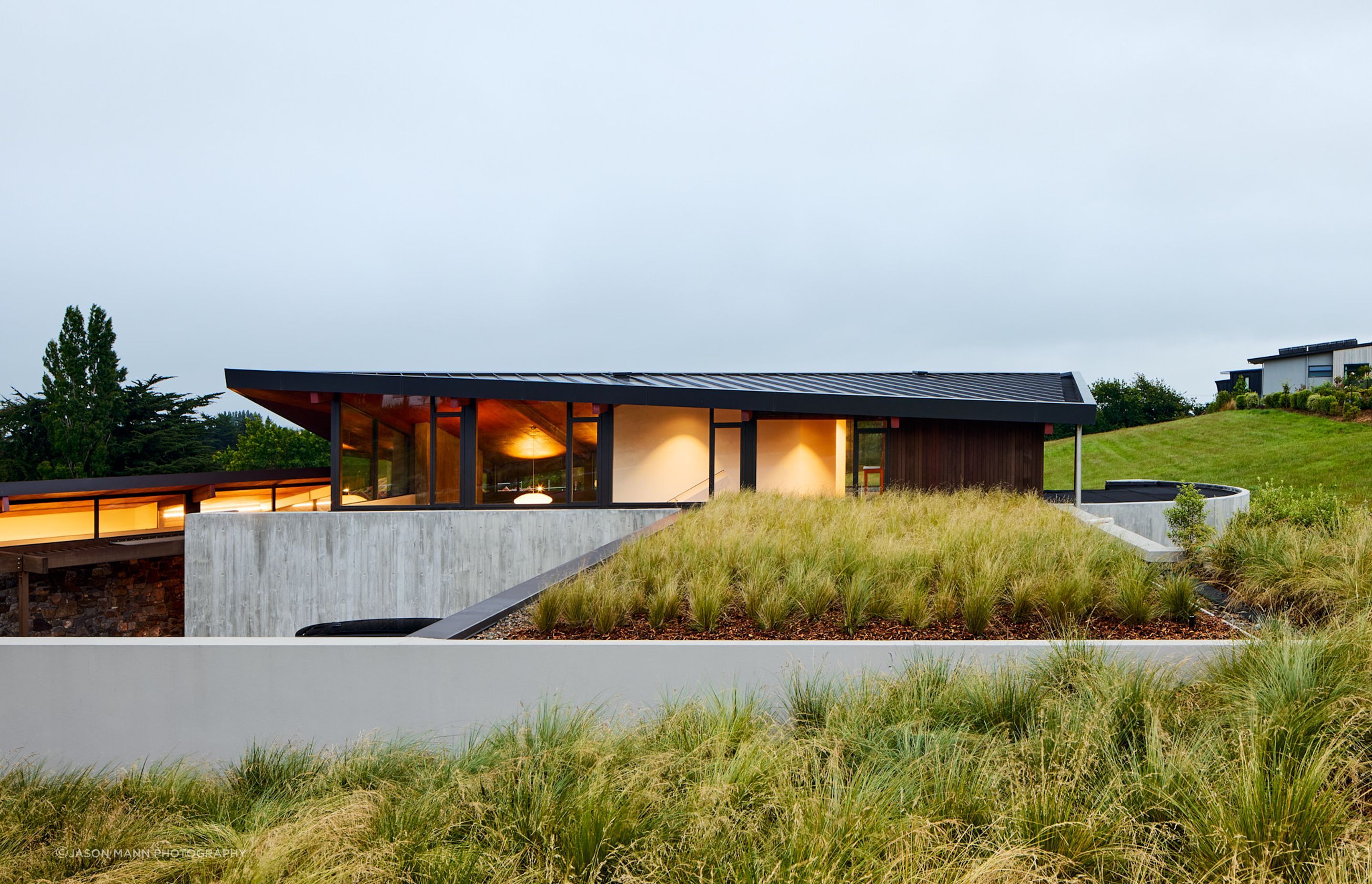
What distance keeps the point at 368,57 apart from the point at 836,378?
22836 mm

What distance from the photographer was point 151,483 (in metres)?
12.7

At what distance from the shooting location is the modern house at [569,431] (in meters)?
10.7

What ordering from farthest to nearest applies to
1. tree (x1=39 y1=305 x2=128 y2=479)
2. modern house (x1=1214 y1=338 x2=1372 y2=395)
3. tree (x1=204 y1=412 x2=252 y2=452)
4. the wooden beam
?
tree (x1=204 y1=412 x2=252 y2=452)
modern house (x1=1214 y1=338 x2=1372 y2=395)
tree (x1=39 y1=305 x2=128 y2=479)
the wooden beam

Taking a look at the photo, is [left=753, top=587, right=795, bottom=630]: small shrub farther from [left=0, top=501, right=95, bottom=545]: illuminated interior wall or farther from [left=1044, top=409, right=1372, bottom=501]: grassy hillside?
[left=1044, top=409, right=1372, bottom=501]: grassy hillside

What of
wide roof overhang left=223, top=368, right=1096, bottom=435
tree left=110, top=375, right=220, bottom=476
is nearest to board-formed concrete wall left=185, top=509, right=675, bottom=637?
wide roof overhang left=223, top=368, right=1096, bottom=435

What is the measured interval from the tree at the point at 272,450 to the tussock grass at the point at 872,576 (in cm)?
4403

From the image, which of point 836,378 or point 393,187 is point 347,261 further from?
point 836,378

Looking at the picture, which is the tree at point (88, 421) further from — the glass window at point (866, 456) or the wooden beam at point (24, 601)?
the glass window at point (866, 456)

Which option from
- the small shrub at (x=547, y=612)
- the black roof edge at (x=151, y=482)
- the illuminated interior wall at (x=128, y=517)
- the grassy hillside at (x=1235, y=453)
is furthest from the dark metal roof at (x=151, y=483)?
the grassy hillside at (x=1235, y=453)

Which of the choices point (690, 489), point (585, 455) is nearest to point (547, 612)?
point (585, 455)

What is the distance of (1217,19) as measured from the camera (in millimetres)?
17156

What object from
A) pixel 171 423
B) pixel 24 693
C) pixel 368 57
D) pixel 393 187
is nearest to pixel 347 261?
pixel 393 187

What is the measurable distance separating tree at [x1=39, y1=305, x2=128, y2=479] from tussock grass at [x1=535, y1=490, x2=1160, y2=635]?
3250 centimetres

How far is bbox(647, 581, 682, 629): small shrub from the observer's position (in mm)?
4492
